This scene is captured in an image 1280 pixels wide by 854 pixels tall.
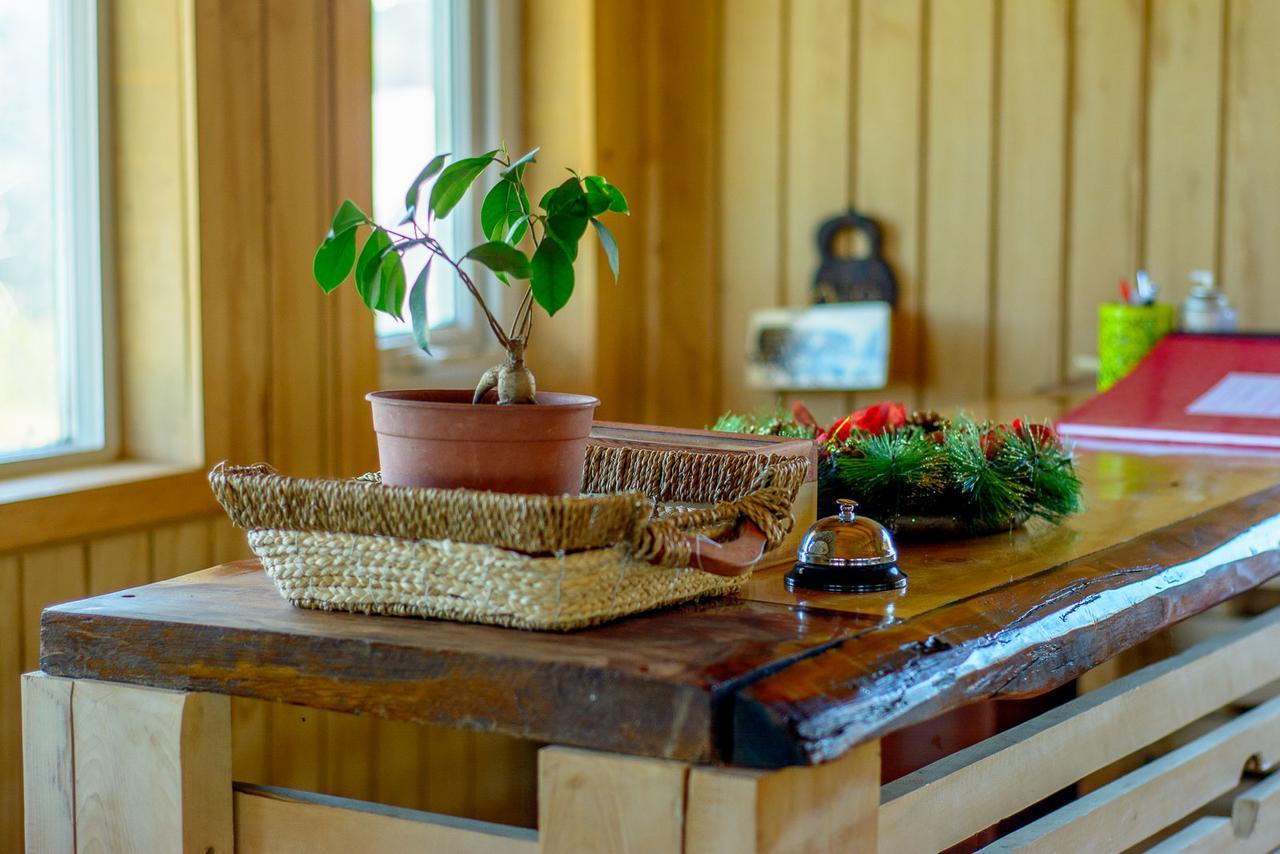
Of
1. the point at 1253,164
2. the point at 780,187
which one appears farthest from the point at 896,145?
the point at 1253,164

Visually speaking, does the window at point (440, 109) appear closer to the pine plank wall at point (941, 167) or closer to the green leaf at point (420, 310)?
the pine plank wall at point (941, 167)

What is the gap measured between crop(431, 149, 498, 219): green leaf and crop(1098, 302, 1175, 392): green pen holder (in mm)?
1364

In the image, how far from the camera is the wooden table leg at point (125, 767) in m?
0.89

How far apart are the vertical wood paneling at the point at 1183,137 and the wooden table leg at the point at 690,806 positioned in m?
1.73

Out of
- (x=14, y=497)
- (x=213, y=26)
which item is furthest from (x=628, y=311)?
(x=14, y=497)

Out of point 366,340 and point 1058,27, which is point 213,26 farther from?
point 1058,27

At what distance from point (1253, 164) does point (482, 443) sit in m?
1.78

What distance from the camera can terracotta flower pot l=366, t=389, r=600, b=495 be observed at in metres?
0.85

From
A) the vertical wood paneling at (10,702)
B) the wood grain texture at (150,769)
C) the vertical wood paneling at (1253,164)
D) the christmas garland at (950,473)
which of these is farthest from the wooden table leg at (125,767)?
the vertical wood paneling at (1253,164)

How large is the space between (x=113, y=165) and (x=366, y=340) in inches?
15.7

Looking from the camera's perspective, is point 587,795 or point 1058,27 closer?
point 587,795

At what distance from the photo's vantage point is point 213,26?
173 centimetres

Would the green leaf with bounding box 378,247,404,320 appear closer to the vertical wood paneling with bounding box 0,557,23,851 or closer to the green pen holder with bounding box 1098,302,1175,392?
the vertical wood paneling with bounding box 0,557,23,851

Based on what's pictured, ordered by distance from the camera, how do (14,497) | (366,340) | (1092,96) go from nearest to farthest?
(14,497)
(366,340)
(1092,96)
